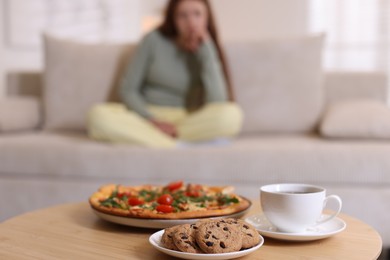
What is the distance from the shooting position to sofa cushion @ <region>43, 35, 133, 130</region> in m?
2.82

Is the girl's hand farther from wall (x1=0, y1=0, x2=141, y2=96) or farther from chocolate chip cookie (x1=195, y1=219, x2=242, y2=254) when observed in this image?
wall (x1=0, y1=0, x2=141, y2=96)

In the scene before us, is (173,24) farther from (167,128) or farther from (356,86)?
(356,86)

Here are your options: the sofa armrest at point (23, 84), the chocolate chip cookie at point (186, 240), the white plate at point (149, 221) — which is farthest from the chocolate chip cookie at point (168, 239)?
the sofa armrest at point (23, 84)

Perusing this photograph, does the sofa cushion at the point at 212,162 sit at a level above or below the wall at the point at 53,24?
below

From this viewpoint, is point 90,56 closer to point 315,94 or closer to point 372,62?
point 315,94

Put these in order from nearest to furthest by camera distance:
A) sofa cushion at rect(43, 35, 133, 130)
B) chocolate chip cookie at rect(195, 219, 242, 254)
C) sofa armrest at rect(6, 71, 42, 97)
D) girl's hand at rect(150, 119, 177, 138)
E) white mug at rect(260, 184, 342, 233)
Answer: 1. chocolate chip cookie at rect(195, 219, 242, 254)
2. white mug at rect(260, 184, 342, 233)
3. girl's hand at rect(150, 119, 177, 138)
4. sofa cushion at rect(43, 35, 133, 130)
5. sofa armrest at rect(6, 71, 42, 97)

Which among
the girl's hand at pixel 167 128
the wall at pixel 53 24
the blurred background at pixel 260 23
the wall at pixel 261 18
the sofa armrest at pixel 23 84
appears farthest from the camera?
the wall at pixel 261 18

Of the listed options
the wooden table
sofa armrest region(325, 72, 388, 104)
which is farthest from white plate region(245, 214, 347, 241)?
sofa armrest region(325, 72, 388, 104)

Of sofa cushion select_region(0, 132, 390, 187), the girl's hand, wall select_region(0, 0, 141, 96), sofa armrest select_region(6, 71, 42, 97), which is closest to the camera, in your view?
sofa cushion select_region(0, 132, 390, 187)

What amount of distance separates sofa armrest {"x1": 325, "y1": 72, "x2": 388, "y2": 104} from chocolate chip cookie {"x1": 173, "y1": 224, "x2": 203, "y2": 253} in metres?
2.05

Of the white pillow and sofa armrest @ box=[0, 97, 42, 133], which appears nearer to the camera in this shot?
the white pillow

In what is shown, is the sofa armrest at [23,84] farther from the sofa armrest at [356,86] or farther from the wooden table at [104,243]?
the wooden table at [104,243]

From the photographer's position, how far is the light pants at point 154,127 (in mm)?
2289

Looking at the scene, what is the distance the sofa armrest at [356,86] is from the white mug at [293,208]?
1855 millimetres
